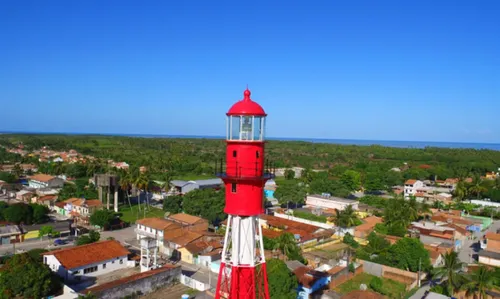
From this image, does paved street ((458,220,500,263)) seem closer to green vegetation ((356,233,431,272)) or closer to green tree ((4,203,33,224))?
green vegetation ((356,233,431,272))

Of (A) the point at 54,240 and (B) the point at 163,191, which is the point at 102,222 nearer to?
(A) the point at 54,240

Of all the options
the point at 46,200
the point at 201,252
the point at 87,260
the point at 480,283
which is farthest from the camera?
the point at 46,200

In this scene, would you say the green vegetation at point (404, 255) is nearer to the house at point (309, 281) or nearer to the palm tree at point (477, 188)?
the house at point (309, 281)

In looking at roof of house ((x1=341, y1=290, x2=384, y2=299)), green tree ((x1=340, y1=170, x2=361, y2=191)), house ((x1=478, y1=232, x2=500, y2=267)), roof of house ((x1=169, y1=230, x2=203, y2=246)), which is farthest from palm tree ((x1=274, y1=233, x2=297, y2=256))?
green tree ((x1=340, y1=170, x2=361, y2=191))

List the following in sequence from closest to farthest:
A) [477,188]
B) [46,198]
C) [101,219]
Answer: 1. [101,219]
2. [46,198]
3. [477,188]

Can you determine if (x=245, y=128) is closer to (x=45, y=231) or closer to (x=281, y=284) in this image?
(x=281, y=284)

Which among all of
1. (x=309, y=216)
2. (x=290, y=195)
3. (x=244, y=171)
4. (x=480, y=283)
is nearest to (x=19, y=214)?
(x=290, y=195)

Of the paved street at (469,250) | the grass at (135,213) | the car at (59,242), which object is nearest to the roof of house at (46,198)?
the grass at (135,213)
